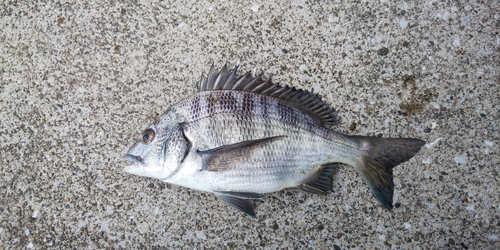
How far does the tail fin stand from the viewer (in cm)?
211

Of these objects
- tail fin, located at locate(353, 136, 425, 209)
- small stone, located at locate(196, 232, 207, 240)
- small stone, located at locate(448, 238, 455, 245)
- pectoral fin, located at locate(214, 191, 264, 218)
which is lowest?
small stone, located at locate(196, 232, 207, 240)

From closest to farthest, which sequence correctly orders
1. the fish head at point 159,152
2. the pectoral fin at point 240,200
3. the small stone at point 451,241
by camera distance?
the fish head at point 159,152 → the pectoral fin at point 240,200 → the small stone at point 451,241

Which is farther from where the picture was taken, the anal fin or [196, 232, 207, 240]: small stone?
[196, 232, 207, 240]: small stone

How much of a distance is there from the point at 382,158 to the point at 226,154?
0.91 m

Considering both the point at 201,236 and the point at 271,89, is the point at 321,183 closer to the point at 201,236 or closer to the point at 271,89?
the point at 271,89

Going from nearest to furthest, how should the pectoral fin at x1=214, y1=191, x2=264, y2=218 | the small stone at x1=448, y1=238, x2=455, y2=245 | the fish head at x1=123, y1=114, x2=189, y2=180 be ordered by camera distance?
the fish head at x1=123, y1=114, x2=189, y2=180 → the pectoral fin at x1=214, y1=191, x2=264, y2=218 → the small stone at x1=448, y1=238, x2=455, y2=245

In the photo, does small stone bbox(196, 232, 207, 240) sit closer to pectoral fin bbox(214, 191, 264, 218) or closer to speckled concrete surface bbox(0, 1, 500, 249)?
speckled concrete surface bbox(0, 1, 500, 249)

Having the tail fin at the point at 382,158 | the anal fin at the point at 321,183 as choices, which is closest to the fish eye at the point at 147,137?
the anal fin at the point at 321,183

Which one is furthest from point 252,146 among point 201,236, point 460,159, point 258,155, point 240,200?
point 460,159

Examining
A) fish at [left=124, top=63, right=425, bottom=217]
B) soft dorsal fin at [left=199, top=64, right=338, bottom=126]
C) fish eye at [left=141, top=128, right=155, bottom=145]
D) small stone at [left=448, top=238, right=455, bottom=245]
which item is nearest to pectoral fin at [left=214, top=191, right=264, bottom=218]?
fish at [left=124, top=63, right=425, bottom=217]

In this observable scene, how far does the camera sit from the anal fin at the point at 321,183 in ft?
7.16

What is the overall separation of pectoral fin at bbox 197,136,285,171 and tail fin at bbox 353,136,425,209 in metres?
0.57

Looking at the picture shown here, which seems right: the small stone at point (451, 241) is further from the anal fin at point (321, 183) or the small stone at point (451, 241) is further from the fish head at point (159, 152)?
the fish head at point (159, 152)

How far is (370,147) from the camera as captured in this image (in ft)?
6.98
